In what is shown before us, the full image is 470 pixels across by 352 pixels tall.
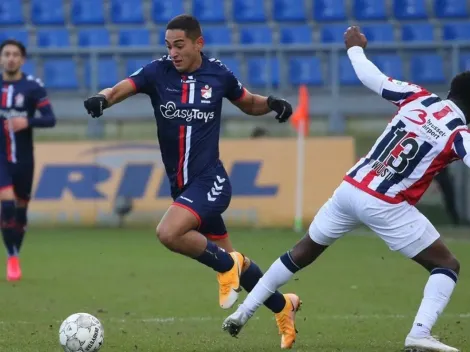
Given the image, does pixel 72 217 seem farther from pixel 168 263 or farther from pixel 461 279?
pixel 461 279

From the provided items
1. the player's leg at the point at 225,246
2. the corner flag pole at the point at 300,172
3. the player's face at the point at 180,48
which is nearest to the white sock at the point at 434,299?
the player's leg at the point at 225,246

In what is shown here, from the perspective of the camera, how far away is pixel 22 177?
11812mm

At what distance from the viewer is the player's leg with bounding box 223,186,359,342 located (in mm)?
7141

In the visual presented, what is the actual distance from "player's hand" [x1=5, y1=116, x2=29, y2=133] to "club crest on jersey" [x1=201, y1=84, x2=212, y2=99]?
4374mm

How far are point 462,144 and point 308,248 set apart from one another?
1.29 meters

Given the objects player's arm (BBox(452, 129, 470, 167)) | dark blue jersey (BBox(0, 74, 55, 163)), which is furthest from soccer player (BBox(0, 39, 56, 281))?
player's arm (BBox(452, 129, 470, 167))

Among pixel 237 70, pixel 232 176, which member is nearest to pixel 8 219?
pixel 232 176

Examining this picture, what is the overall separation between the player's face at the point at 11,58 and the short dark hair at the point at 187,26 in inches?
163

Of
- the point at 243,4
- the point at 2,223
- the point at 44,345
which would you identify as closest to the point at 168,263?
the point at 2,223

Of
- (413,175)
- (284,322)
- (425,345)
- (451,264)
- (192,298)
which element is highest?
(413,175)

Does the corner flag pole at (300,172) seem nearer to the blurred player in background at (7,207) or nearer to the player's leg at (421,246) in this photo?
the blurred player in background at (7,207)

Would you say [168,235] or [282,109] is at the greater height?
[282,109]

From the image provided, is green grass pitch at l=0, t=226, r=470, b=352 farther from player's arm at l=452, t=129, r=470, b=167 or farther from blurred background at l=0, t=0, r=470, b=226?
blurred background at l=0, t=0, r=470, b=226

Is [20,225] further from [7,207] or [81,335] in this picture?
[81,335]
